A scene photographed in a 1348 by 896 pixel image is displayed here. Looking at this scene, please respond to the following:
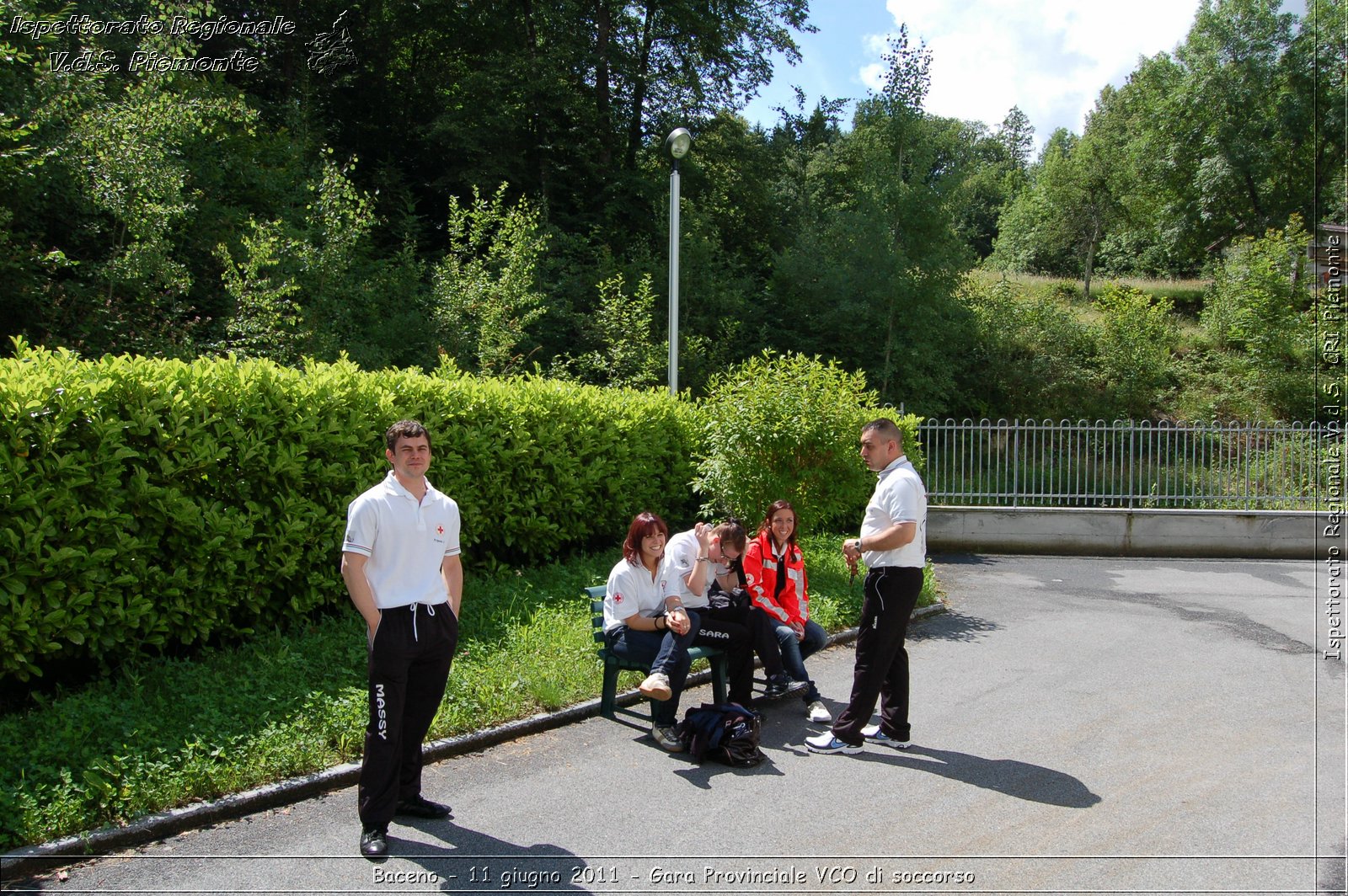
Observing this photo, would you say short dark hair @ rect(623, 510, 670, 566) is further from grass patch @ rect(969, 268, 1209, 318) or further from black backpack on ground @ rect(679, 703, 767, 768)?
grass patch @ rect(969, 268, 1209, 318)

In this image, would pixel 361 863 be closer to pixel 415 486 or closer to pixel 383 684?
pixel 383 684

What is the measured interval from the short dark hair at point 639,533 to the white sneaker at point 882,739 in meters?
1.78

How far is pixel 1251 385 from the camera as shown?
23781mm

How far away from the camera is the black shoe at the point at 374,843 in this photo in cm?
425

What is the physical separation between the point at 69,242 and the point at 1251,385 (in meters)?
25.3

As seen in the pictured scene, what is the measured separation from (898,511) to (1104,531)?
36.1ft

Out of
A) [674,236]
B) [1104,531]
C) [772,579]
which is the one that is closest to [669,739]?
[772,579]

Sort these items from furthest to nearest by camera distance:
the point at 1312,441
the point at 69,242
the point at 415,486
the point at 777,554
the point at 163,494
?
the point at 1312,441 < the point at 69,242 < the point at 777,554 < the point at 163,494 < the point at 415,486

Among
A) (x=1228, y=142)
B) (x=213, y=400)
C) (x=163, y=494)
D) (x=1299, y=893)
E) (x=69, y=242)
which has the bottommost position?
(x=1299, y=893)

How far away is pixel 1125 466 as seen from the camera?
50.8 ft

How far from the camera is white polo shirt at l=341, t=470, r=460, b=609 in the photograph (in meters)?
4.25

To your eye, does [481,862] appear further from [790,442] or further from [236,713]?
[790,442]

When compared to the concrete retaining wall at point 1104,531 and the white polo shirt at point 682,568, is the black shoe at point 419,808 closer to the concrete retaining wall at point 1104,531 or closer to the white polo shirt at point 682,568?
the white polo shirt at point 682,568

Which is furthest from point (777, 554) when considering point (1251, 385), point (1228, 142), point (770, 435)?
point (1228, 142)
